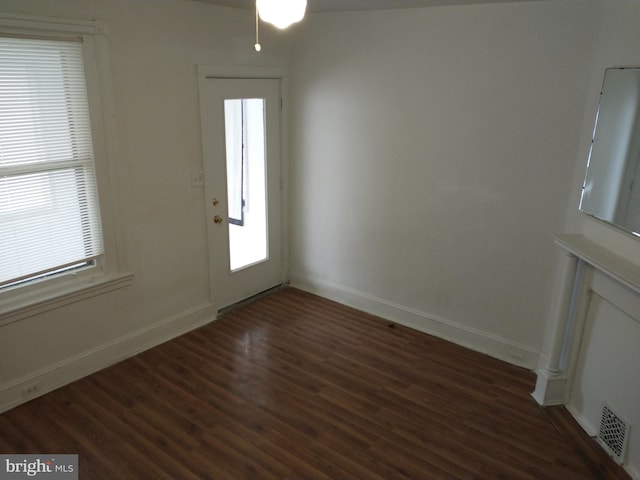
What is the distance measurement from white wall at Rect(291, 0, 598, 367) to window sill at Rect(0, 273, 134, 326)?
2003 mm

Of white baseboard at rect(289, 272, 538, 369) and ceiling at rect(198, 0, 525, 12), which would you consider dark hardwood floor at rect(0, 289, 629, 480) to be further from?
ceiling at rect(198, 0, 525, 12)

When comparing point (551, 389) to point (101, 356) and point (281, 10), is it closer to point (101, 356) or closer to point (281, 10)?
point (281, 10)

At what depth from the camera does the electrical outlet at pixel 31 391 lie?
304 cm

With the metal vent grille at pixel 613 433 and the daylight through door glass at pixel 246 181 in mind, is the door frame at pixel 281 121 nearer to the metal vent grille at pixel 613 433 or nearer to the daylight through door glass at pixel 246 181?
the daylight through door glass at pixel 246 181

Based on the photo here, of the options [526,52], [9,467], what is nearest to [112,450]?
[9,467]

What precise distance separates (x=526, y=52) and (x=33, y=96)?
314 centimetres

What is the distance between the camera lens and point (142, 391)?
10.6 ft

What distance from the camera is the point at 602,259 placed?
262cm

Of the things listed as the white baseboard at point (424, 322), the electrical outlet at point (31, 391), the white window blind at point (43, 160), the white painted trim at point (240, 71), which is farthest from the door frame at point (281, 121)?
the electrical outlet at point (31, 391)

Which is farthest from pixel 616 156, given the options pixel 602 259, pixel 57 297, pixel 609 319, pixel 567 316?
pixel 57 297

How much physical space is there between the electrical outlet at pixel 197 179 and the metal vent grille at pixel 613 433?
10.6 feet

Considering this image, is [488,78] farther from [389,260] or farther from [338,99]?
[389,260]

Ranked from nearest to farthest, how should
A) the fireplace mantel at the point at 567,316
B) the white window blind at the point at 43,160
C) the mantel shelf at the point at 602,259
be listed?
the mantel shelf at the point at 602,259 < the white window blind at the point at 43,160 < the fireplace mantel at the point at 567,316

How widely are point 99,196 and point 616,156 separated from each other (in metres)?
3.23
